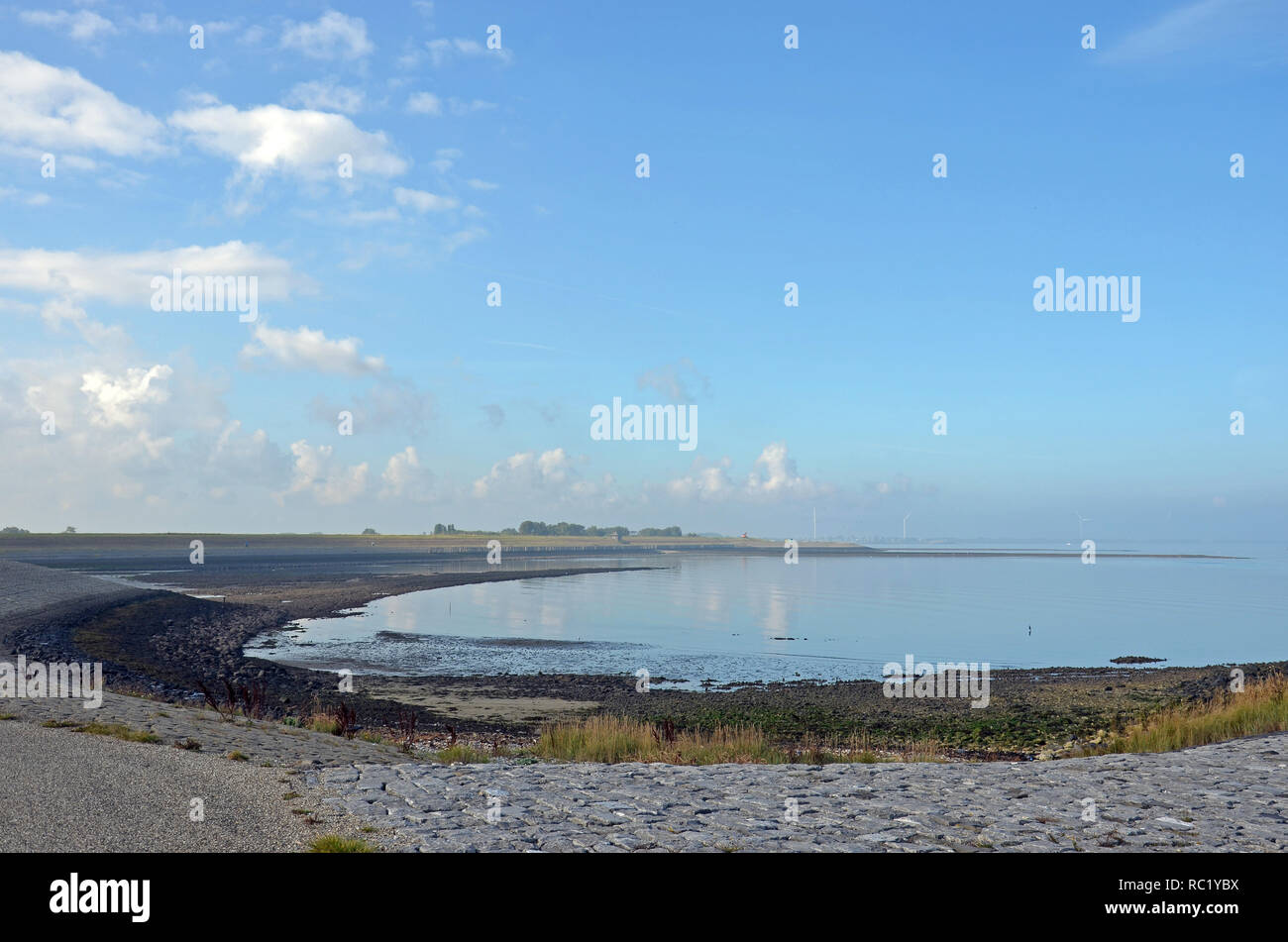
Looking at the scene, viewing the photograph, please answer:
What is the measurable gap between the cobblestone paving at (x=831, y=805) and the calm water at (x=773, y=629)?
978 inches

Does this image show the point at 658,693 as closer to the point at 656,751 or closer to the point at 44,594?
the point at 656,751

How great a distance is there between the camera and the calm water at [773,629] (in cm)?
4372

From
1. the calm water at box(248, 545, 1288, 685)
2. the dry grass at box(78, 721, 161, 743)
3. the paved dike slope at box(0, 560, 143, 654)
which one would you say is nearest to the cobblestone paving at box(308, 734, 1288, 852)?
the dry grass at box(78, 721, 161, 743)

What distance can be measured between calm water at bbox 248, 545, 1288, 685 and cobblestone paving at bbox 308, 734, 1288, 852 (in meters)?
24.8

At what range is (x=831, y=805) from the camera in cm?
1205

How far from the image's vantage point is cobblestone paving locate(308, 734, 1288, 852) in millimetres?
10125

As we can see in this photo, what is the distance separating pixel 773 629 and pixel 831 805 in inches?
1883

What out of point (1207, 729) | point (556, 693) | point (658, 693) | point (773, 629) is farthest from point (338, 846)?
point (773, 629)

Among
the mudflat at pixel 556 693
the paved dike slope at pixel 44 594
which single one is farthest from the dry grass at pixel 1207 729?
the paved dike slope at pixel 44 594

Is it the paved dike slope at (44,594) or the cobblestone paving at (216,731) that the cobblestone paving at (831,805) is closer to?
the cobblestone paving at (216,731)

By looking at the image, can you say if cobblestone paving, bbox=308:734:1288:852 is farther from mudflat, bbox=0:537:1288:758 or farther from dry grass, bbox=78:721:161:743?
mudflat, bbox=0:537:1288:758

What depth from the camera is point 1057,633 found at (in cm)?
5862
